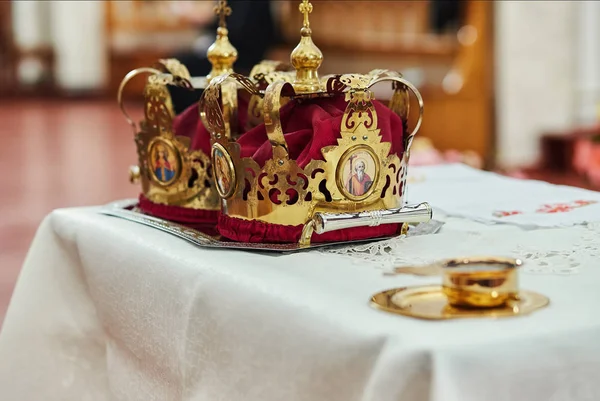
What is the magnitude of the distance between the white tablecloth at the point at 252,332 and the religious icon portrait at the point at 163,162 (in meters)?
0.10

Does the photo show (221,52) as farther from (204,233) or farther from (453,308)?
(453,308)

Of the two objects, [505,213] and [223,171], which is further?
[505,213]

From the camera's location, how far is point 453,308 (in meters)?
0.86

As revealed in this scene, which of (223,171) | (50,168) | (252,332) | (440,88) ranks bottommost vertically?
(50,168)

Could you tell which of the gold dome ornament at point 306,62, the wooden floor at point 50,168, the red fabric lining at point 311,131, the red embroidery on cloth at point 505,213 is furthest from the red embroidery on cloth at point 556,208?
the wooden floor at point 50,168

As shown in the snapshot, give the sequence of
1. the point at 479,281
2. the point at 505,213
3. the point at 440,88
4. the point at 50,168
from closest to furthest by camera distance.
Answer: the point at 479,281, the point at 505,213, the point at 440,88, the point at 50,168

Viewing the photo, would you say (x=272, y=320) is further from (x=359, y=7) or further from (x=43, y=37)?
(x=43, y=37)

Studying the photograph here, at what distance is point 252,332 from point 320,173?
0.27 meters

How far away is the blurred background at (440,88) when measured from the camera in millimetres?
4781

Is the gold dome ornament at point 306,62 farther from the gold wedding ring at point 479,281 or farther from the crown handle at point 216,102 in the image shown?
the gold wedding ring at point 479,281

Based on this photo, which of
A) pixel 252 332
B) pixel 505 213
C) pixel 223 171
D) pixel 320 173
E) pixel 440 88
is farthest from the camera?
pixel 440 88

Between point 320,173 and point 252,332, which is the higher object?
point 320,173

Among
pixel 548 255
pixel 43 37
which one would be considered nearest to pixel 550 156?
pixel 548 255

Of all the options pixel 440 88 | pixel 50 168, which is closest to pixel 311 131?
pixel 440 88
